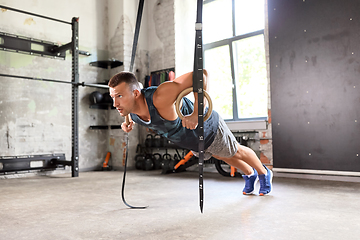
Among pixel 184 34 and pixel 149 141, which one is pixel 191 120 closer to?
pixel 149 141

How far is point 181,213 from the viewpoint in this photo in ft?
7.73

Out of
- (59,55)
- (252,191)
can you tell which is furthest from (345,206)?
(59,55)

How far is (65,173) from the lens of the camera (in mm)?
5488

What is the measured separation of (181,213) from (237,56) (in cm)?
390

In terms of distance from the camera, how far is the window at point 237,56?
5254 millimetres

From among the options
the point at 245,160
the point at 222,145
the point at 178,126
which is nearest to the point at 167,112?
the point at 178,126

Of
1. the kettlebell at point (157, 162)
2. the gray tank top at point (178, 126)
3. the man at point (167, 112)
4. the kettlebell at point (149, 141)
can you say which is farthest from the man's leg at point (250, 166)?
the kettlebell at point (149, 141)

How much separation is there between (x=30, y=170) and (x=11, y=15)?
2.63 meters

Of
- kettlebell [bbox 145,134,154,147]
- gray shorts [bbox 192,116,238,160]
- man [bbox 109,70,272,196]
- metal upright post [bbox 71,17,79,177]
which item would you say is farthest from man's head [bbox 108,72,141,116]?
kettlebell [bbox 145,134,154,147]

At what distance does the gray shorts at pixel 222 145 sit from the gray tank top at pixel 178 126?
0.05 meters

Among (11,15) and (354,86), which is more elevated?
(11,15)

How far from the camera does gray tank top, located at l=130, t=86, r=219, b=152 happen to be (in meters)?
2.16

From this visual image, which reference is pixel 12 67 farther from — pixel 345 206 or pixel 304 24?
pixel 345 206

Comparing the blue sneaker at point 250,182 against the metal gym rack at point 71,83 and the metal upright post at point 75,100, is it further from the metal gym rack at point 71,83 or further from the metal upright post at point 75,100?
the metal upright post at point 75,100
